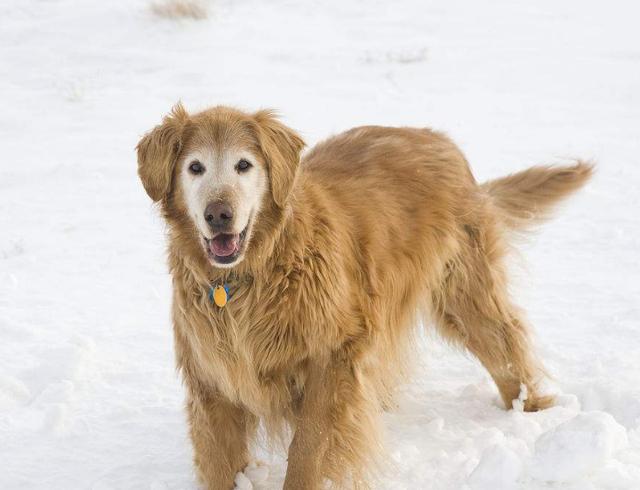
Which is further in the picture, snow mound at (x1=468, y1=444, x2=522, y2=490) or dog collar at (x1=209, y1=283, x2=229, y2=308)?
dog collar at (x1=209, y1=283, x2=229, y2=308)

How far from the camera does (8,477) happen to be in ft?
12.3

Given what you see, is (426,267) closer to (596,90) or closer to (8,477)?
(8,477)

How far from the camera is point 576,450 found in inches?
129

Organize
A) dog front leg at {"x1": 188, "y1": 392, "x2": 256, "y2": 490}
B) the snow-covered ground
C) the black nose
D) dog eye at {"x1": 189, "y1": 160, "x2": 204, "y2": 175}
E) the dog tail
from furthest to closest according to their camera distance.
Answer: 1. the dog tail
2. the snow-covered ground
3. dog front leg at {"x1": 188, "y1": 392, "x2": 256, "y2": 490}
4. dog eye at {"x1": 189, "y1": 160, "x2": 204, "y2": 175}
5. the black nose

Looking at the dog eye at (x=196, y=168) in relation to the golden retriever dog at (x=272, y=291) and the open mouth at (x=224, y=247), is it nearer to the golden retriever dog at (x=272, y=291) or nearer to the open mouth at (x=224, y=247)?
the golden retriever dog at (x=272, y=291)

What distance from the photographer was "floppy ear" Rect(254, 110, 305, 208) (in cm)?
342

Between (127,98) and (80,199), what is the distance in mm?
2565

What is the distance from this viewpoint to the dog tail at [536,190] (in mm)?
4727

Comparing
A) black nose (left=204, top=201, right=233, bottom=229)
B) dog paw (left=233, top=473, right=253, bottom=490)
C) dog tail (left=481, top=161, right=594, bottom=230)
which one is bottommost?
dog paw (left=233, top=473, right=253, bottom=490)

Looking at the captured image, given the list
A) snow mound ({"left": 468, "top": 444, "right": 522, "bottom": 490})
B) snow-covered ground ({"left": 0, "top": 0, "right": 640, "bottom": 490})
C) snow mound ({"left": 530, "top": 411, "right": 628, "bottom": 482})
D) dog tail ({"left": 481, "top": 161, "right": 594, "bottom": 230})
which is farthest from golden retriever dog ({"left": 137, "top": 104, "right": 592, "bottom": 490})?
dog tail ({"left": 481, "top": 161, "right": 594, "bottom": 230})

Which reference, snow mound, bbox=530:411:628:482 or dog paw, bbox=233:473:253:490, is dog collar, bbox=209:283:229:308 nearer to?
dog paw, bbox=233:473:253:490

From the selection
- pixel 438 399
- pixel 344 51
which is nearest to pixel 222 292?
pixel 438 399

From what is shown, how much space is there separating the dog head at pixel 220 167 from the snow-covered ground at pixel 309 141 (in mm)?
1150

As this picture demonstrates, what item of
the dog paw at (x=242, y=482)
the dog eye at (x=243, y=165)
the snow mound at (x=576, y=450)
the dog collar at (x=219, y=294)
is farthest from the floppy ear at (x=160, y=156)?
the snow mound at (x=576, y=450)
